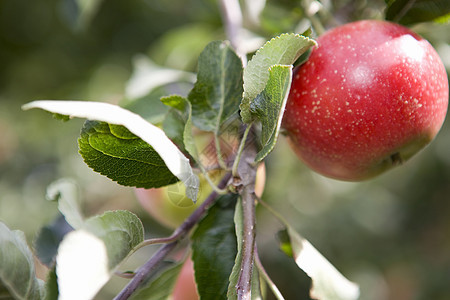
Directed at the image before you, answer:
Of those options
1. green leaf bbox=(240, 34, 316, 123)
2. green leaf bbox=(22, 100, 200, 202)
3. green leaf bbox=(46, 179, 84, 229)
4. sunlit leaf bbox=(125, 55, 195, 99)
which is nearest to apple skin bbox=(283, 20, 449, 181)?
green leaf bbox=(240, 34, 316, 123)

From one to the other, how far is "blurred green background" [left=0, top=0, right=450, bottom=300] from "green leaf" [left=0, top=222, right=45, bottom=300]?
43.0 inches

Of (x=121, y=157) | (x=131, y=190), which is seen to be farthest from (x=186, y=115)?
(x=131, y=190)

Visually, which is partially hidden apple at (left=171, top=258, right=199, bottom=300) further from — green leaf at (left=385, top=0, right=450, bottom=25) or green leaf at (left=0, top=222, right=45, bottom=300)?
green leaf at (left=385, top=0, right=450, bottom=25)

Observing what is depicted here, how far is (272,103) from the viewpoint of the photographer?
1.90 ft

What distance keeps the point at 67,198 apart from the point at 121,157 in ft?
0.37

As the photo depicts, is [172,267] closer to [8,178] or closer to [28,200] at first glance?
[28,200]

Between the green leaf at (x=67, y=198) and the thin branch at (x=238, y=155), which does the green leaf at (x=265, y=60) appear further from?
the green leaf at (x=67, y=198)

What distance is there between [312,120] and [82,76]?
→ 1730 mm

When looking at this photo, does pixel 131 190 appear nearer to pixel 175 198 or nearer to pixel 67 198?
pixel 175 198

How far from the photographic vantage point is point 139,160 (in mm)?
641

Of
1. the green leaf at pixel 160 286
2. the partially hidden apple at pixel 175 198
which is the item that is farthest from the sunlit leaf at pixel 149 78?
the green leaf at pixel 160 286

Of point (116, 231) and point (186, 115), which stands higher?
point (186, 115)

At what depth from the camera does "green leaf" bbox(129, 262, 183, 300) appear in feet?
2.33

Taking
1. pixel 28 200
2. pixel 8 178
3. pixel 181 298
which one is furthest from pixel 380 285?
pixel 8 178
